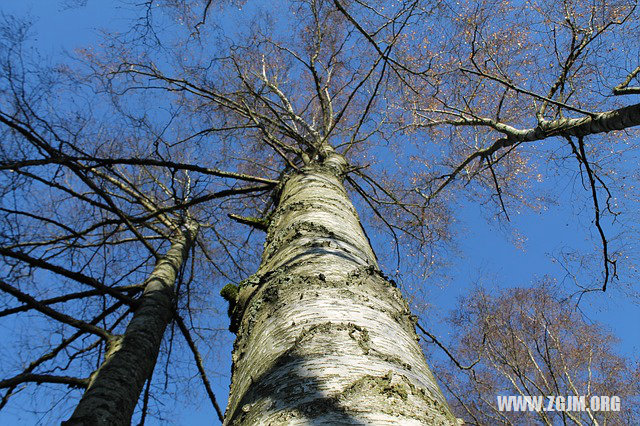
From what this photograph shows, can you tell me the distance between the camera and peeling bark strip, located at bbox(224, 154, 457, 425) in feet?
2.51

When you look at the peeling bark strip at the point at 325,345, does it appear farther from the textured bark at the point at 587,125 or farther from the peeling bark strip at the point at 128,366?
the textured bark at the point at 587,125

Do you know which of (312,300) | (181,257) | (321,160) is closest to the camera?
(312,300)

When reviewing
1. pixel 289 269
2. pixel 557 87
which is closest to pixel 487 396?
pixel 557 87

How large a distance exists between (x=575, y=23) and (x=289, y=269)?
174 inches

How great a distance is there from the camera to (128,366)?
2.64 meters

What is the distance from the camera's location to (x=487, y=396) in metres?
Answer: 7.06

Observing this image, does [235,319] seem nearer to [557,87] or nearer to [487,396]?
[557,87]

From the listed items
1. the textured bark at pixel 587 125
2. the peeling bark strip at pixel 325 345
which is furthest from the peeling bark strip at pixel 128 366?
the textured bark at pixel 587 125

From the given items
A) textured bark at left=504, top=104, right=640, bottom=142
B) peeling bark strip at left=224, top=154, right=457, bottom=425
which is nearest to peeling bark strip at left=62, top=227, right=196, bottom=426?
peeling bark strip at left=224, top=154, right=457, bottom=425

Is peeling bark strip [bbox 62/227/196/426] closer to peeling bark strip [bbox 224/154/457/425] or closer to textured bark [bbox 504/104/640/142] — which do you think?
peeling bark strip [bbox 224/154/457/425]

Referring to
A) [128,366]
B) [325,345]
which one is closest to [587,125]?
[325,345]

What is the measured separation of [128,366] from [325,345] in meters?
2.25

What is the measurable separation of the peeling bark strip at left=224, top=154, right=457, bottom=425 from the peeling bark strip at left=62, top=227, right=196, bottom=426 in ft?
4.09

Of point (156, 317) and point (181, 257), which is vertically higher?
point (181, 257)
